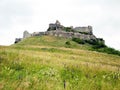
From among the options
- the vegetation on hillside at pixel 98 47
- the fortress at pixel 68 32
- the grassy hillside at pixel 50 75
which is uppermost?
the fortress at pixel 68 32

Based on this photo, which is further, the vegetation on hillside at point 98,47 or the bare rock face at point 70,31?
the bare rock face at point 70,31

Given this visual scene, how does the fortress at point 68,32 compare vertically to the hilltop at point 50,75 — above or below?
above

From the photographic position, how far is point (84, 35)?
106 m

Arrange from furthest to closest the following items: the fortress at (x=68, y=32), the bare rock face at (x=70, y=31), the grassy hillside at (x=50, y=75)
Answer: the fortress at (x=68, y=32) < the bare rock face at (x=70, y=31) < the grassy hillside at (x=50, y=75)

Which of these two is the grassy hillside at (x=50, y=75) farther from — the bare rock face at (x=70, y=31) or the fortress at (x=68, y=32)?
the fortress at (x=68, y=32)

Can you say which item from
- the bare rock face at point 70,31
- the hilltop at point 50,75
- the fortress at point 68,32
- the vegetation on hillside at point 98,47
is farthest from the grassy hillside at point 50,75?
the fortress at point 68,32

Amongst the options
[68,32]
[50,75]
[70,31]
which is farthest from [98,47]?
[50,75]

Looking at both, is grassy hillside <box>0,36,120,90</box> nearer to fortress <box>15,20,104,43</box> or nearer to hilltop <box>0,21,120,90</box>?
hilltop <box>0,21,120,90</box>

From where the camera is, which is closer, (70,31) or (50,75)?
(50,75)

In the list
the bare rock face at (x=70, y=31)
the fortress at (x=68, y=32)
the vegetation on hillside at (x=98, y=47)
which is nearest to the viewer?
the vegetation on hillside at (x=98, y=47)

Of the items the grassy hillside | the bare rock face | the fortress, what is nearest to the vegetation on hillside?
the fortress

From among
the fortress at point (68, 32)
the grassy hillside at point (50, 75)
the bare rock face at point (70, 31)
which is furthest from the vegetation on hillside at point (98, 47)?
the grassy hillside at point (50, 75)

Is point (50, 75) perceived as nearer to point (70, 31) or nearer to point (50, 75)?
point (50, 75)

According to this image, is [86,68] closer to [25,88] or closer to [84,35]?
[25,88]
